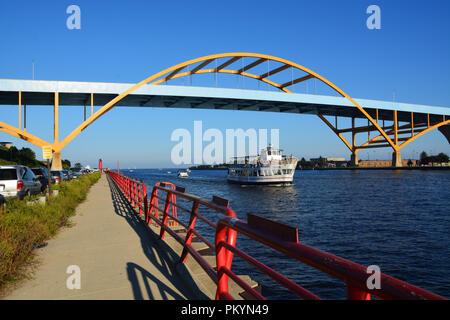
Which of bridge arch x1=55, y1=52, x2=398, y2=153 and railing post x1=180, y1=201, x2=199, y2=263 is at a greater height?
bridge arch x1=55, y1=52, x2=398, y2=153

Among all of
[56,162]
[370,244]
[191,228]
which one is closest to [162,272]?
[191,228]

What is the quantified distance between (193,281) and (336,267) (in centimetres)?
287

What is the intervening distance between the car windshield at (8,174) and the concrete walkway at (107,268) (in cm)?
545

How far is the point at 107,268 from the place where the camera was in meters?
5.21

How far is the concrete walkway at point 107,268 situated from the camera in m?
4.13

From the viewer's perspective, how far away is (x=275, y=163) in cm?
5797

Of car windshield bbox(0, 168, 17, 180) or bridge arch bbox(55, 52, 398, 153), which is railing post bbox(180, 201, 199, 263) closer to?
car windshield bbox(0, 168, 17, 180)

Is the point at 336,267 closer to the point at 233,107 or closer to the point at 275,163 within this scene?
the point at 275,163

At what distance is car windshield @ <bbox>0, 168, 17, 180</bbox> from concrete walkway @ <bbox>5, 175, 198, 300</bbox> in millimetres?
5454

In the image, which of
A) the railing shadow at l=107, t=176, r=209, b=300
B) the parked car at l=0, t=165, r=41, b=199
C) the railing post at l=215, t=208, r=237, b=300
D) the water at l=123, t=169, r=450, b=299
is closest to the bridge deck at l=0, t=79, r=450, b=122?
the water at l=123, t=169, r=450, b=299

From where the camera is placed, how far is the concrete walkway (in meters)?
4.13

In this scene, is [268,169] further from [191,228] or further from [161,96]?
[191,228]

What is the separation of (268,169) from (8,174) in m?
46.2
